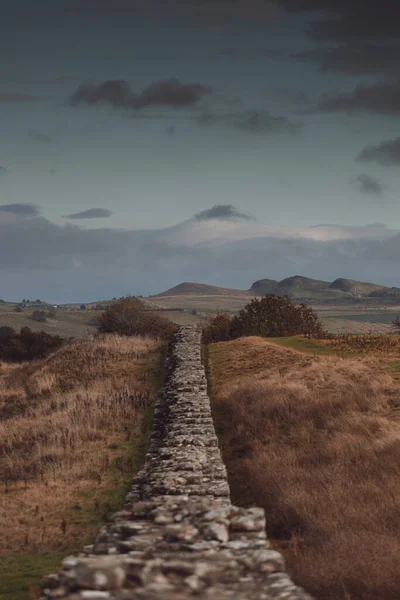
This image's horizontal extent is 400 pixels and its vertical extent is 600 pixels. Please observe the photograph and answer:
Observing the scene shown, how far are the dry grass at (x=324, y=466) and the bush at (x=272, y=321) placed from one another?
782 inches

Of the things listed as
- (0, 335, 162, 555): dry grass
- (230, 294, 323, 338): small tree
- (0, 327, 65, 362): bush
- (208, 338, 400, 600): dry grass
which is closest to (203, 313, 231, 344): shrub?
(230, 294, 323, 338): small tree

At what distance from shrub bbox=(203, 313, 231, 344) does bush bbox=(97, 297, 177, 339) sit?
2769 mm

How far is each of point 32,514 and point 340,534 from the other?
6.68 m

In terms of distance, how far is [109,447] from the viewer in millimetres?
17203

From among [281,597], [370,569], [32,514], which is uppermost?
[281,597]

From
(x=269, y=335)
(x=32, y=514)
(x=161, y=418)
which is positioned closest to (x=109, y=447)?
(x=161, y=418)

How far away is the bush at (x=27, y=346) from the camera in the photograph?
50.7 metres

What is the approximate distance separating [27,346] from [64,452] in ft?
124

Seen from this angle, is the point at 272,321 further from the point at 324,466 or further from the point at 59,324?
the point at 59,324

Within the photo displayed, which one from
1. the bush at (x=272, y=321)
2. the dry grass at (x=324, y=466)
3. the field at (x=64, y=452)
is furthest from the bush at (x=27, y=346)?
the dry grass at (x=324, y=466)

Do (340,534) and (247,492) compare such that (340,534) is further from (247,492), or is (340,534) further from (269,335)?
(269,335)

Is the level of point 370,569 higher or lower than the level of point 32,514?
higher

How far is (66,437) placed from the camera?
17531 millimetres

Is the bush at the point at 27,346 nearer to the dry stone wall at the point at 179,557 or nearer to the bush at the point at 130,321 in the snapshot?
the bush at the point at 130,321
